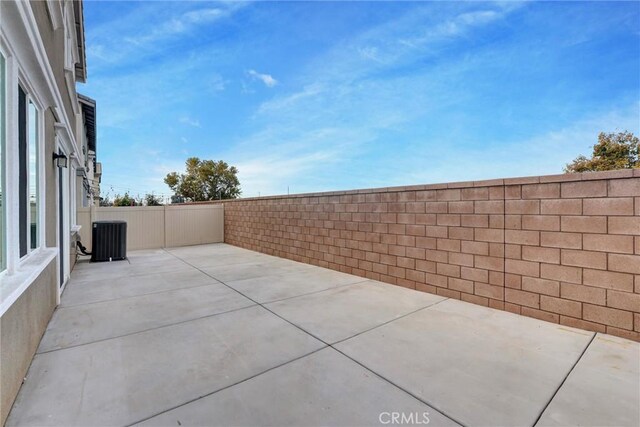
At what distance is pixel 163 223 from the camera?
37.3 ft

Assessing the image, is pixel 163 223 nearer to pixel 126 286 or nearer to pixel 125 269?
pixel 125 269

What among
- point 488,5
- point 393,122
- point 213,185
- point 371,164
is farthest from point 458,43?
point 213,185

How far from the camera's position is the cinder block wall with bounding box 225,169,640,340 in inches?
125

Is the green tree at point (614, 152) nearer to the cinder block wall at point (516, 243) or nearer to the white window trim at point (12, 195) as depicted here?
the cinder block wall at point (516, 243)

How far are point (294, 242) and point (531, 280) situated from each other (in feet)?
18.5

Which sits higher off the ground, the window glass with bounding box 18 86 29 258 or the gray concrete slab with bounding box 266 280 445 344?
the window glass with bounding box 18 86 29 258

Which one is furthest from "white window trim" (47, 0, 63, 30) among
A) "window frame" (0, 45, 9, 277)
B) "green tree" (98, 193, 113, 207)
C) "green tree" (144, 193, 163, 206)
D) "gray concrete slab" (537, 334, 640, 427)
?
A: "green tree" (98, 193, 113, 207)

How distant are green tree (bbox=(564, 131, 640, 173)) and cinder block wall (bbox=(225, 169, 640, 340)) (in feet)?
75.7

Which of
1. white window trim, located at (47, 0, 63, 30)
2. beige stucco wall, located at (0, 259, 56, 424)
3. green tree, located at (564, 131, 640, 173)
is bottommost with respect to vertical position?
beige stucco wall, located at (0, 259, 56, 424)

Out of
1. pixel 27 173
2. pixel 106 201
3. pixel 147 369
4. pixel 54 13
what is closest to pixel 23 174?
pixel 27 173

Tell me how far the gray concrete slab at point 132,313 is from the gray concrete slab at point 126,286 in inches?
11.7

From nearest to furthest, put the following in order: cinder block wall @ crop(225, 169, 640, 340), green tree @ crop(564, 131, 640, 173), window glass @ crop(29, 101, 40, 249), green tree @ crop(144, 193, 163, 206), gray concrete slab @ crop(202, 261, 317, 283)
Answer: window glass @ crop(29, 101, 40, 249) < cinder block wall @ crop(225, 169, 640, 340) < gray concrete slab @ crop(202, 261, 317, 283) < green tree @ crop(564, 131, 640, 173) < green tree @ crop(144, 193, 163, 206)

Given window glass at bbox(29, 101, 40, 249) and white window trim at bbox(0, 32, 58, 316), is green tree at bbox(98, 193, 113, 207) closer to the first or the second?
window glass at bbox(29, 101, 40, 249)

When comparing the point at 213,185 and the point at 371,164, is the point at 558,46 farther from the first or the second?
the point at 213,185
